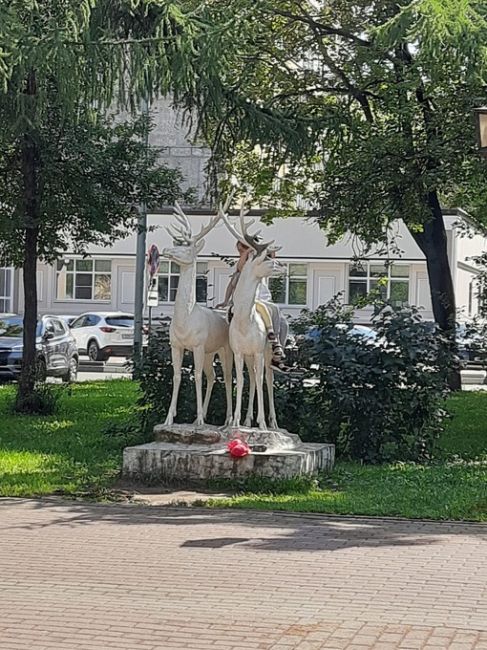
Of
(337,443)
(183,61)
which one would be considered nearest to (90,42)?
(183,61)

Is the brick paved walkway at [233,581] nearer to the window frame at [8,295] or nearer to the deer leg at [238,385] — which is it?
the deer leg at [238,385]

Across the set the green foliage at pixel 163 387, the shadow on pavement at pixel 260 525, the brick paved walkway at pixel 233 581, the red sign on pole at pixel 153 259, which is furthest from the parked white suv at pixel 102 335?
the brick paved walkway at pixel 233 581

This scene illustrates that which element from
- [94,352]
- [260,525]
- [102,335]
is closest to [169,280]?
[102,335]

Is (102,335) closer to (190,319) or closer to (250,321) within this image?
(190,319)

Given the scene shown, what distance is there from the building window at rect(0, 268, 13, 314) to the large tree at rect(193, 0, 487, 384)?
1274 inches

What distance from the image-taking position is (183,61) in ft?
49.2

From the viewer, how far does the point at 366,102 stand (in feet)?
78.8

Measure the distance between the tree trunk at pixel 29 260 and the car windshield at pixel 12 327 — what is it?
995 cm

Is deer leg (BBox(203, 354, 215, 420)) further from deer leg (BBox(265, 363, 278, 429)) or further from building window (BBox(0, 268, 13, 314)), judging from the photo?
building window (BBox(0, 268, 13, 314))

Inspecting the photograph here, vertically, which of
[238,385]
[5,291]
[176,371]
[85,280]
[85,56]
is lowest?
[238,385]

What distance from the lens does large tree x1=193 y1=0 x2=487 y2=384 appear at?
14.6 metres

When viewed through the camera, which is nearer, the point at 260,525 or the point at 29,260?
the point at 260,525

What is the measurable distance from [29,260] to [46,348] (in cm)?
1008

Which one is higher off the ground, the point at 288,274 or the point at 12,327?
the point at 288,274
